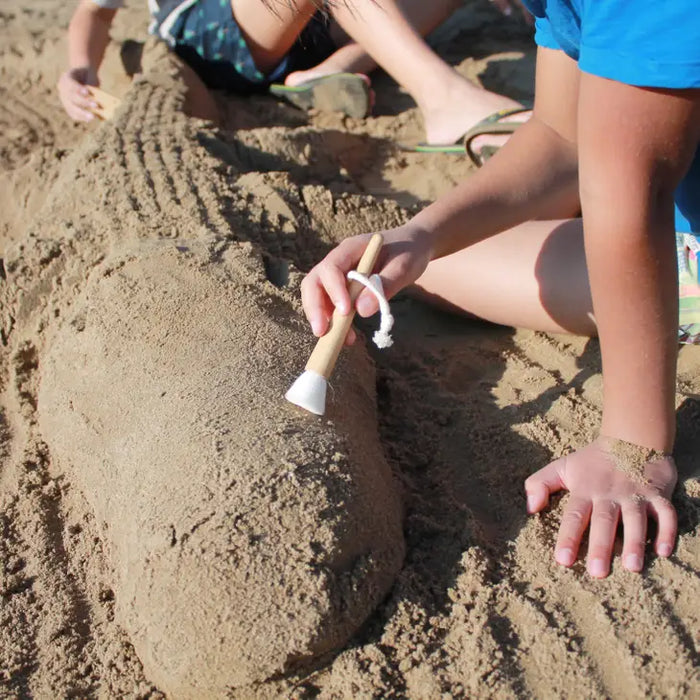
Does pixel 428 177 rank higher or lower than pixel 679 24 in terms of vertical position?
lower

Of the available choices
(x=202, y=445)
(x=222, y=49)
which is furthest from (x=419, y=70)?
(x=202, y=445)

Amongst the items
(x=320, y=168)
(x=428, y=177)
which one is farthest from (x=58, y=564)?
(x=428, y=177)

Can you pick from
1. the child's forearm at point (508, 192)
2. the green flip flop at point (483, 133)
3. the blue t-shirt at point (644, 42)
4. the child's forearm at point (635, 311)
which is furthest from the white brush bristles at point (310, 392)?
the green flip flop at point (483, 133)

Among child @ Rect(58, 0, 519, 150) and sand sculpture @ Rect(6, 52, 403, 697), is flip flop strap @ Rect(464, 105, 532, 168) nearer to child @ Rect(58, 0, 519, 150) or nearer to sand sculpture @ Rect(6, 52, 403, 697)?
child @ Rect(58, 0, 519, 150)

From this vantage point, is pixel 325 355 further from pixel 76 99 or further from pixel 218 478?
pixel 76 99

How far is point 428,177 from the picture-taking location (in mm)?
2586

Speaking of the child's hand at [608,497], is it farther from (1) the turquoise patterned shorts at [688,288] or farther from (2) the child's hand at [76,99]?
(2) the child's hand at [76,99]

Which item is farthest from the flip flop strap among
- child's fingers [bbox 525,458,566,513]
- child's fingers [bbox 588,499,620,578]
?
child's fingers [bbox 588,499,620,578]

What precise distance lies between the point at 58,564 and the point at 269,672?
49 centimetres

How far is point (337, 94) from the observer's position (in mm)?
2912

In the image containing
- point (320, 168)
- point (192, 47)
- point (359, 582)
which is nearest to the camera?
point (359, 582)

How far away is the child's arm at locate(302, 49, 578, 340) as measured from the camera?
4.12ft

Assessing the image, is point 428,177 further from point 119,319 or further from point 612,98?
point 612,98

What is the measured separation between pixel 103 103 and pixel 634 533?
7.89 ft
